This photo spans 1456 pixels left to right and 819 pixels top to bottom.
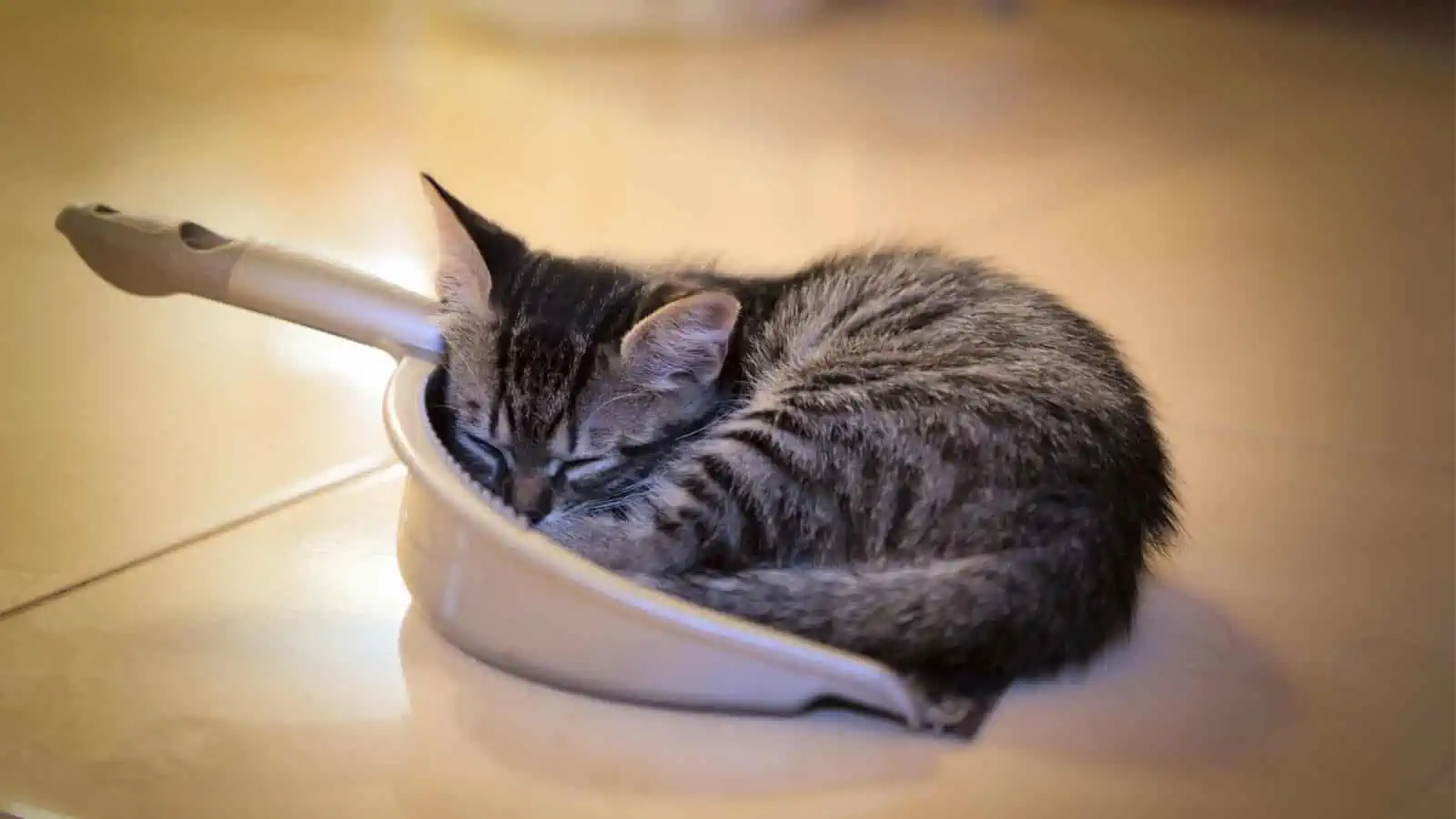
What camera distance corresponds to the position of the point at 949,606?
124 cm

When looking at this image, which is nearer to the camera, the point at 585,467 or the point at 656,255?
the point at 585,467

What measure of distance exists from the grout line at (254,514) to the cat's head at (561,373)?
33 cm

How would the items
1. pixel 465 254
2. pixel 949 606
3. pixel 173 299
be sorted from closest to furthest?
1. pixel 949 606
2. pixel 465 254
3. pixel 173 299

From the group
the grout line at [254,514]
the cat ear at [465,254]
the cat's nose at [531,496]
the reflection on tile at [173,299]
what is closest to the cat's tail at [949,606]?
the cat's nose at [531,496]

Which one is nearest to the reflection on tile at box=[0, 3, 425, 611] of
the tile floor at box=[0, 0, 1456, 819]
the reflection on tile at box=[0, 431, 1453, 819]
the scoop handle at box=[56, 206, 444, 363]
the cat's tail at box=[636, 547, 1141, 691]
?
the tile floor at box=[0, 0, 1456, 819]

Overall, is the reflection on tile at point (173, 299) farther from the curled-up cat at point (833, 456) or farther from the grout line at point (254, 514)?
the curled-up cat at point (833, 456)

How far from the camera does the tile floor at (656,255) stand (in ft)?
4.11

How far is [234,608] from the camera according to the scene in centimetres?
145

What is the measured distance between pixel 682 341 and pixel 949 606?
15.6 inches

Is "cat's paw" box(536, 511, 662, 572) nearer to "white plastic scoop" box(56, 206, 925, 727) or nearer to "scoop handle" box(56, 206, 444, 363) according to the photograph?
"white plastic scoop" box(56, 206, 925, 727)

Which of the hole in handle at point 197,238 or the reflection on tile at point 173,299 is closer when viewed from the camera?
→ the hole in handle at point 197,238

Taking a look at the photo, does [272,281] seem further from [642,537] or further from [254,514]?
[642,537]

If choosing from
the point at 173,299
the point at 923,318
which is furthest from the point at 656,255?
the point at 923,318

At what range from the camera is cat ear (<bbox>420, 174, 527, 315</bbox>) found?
1436 millimetres
